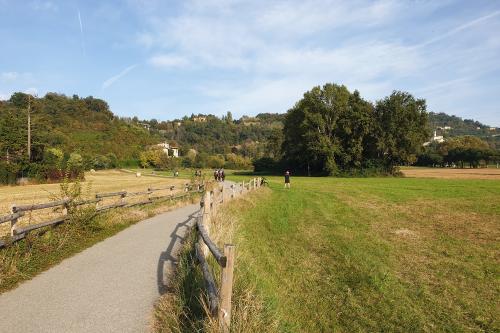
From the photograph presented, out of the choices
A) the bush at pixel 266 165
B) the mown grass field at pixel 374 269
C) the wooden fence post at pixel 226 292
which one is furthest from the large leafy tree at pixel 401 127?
the wooden fence post at pixel 226 292

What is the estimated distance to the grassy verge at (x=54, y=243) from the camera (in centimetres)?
733

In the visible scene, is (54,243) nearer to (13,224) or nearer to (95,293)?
(13,224)

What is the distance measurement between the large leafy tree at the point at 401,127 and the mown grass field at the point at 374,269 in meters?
43.1

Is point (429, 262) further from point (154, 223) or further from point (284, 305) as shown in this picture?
Answer: point (154, 223)

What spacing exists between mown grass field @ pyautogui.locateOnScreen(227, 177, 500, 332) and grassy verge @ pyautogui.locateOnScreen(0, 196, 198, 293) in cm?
397

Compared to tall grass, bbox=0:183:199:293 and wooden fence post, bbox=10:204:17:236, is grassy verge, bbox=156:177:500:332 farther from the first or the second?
wooden fence post, bbox=10:204:17:236

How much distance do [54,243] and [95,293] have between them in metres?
3.85

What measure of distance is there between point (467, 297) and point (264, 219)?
407 inches

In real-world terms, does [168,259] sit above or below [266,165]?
below

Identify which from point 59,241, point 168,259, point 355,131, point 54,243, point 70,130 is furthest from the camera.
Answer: point 70,130

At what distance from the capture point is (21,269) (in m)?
7.62

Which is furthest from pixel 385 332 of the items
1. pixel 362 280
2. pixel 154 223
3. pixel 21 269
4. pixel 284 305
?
pixel 154 223

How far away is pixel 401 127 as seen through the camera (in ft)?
199

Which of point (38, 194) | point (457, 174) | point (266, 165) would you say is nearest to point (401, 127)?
point (457, 174)
